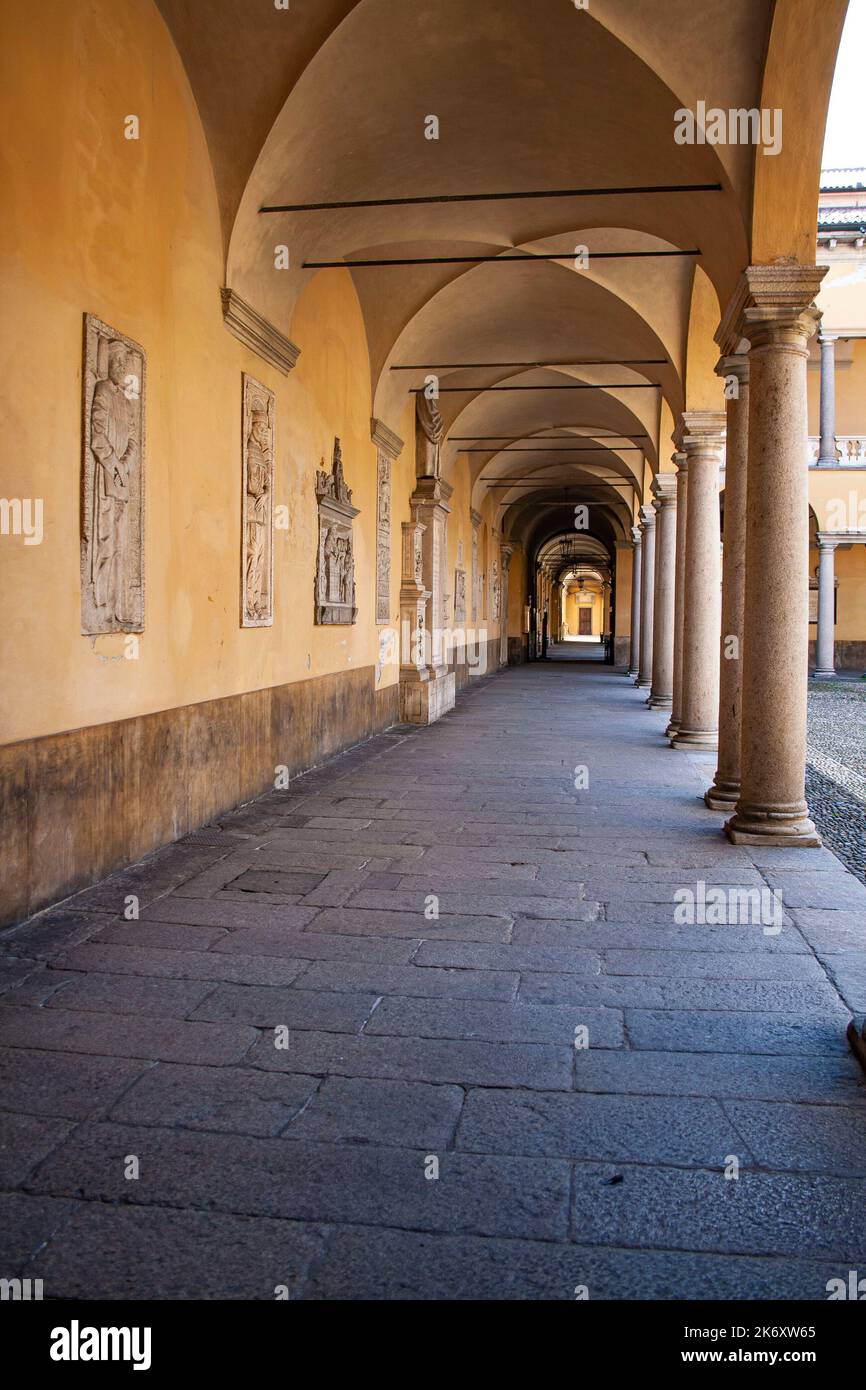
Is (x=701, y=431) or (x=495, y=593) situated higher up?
(x=701, y=431)

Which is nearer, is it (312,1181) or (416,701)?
(312,1181)

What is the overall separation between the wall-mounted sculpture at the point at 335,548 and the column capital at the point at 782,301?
183 inches

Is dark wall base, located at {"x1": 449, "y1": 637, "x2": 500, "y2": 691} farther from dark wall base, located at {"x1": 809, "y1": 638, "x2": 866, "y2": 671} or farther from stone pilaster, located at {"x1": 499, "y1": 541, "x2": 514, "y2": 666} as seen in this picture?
dark wall base, located at {"x1": 809, "y1": 638, "x2": 866, "y2": 671}

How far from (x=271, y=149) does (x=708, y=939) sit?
5884 millimetres

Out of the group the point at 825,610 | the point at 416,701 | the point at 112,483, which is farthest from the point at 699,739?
the point at 825,610

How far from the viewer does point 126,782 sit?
577 centimetres

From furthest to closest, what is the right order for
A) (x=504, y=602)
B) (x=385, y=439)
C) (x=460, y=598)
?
(x=504, y=602) → (x=460, y=598) → (x=385, y=439)

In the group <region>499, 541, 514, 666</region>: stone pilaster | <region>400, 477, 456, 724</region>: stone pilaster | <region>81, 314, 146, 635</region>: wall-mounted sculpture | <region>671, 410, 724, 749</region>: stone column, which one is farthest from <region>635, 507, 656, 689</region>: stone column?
<region>81, 314, 146, 635</region>: wall-mounted sculpture

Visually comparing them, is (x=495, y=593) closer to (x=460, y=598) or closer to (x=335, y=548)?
(x=460, y=598)

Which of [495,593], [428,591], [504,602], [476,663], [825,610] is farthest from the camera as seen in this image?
[504,602]

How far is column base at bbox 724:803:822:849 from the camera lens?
6.46 m

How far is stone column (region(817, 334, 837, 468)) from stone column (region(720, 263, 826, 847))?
17.8 meters

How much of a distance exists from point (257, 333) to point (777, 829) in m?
5.03
